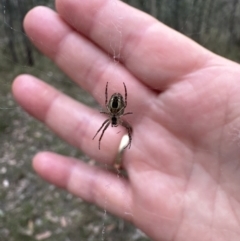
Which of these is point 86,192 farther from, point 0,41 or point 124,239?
point 0,41

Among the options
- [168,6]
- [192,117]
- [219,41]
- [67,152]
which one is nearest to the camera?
[192,117]

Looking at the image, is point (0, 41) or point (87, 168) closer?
point (87, 168)

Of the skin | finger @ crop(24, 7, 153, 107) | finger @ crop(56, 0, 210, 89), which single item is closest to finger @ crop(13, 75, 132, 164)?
the skin

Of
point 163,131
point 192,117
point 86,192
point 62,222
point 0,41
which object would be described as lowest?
point 62,222

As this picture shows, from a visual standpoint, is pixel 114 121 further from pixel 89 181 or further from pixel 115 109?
pixel 89 181

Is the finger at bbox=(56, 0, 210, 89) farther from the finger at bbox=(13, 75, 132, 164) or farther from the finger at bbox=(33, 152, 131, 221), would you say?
the finger at bbox=(33, 152, 131, 221)

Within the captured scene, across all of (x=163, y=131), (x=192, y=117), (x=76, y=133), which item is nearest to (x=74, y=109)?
(x=76, y=133)
